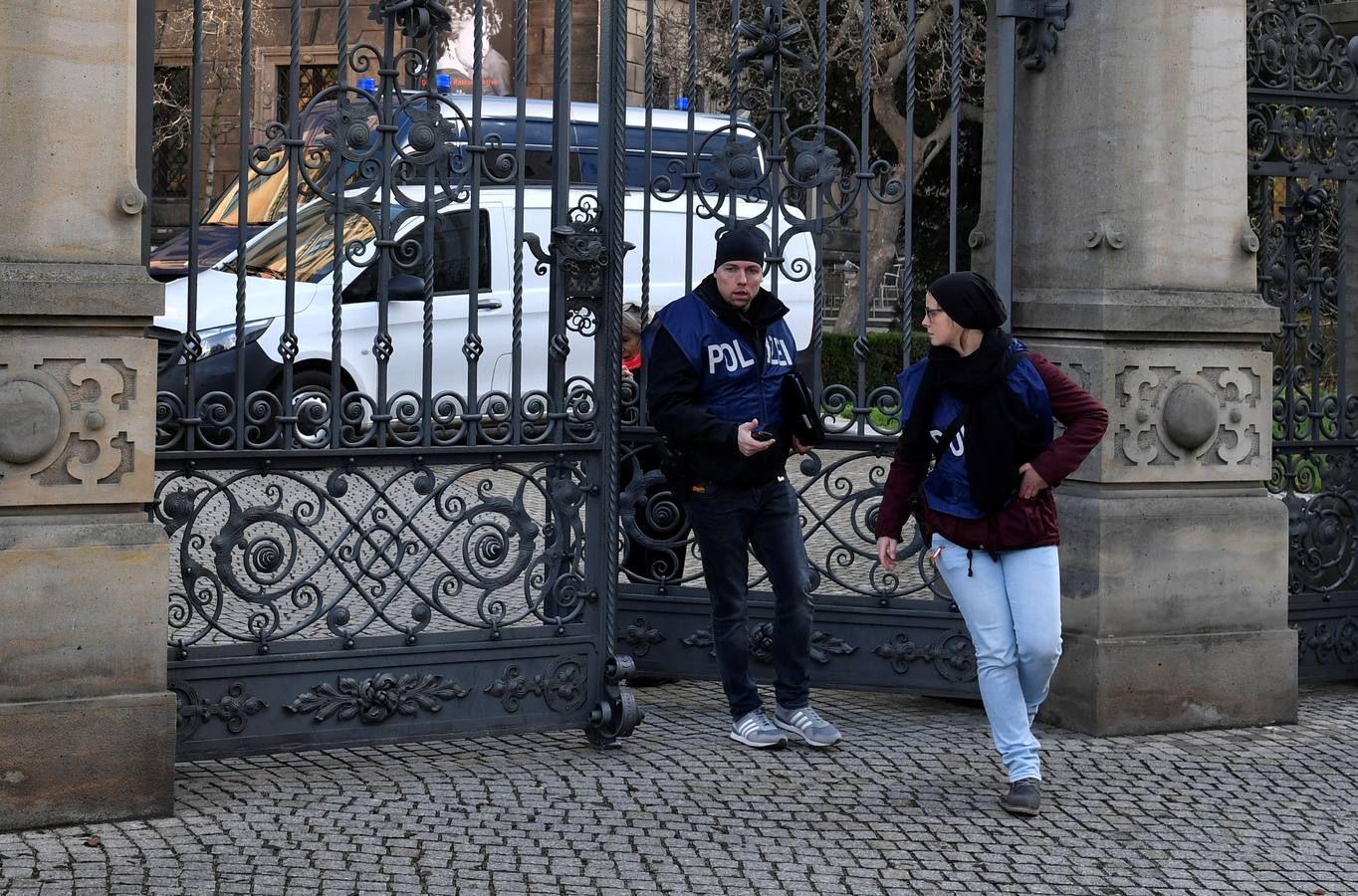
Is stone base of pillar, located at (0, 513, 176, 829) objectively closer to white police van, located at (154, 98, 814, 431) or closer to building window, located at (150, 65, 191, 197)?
white police van, located at (154, 98, 814, 431)

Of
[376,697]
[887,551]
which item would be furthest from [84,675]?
[887,551]

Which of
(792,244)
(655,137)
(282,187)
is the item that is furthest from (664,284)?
(282,187)

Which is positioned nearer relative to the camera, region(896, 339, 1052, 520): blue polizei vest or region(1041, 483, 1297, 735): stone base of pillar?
region(896, 339, 1052, 520): blue polizei vest

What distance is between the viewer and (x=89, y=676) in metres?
5.48

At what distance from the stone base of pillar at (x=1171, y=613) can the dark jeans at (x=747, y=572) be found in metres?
1.10

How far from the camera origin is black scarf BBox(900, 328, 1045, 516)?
5.67 m

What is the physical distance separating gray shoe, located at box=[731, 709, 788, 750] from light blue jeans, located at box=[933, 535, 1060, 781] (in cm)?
101

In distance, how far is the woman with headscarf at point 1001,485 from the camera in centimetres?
569

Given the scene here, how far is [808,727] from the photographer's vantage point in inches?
260

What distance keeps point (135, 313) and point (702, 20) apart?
58.2 ft

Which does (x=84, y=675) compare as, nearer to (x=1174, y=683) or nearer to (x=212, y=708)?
(x=212, y=708)

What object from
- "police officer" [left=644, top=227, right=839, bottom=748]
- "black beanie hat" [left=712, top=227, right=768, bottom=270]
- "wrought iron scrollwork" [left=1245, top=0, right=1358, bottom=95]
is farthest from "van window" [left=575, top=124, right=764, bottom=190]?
"wrought iron scrollwork" [left=1245, top=0, right=1358, bottom=95]

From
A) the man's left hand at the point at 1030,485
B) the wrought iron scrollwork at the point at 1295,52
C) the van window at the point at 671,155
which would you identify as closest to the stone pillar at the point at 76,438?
the van window at the point at 671,155

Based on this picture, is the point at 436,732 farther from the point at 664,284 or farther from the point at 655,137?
the point at 664,284
